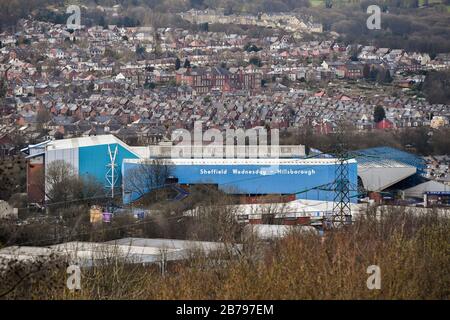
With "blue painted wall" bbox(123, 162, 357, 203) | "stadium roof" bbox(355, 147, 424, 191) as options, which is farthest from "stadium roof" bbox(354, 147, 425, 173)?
"blue painted wall" bbox(123, 162, 357, 203)

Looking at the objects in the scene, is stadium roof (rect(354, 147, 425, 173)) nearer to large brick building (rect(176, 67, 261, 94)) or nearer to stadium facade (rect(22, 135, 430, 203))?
stadium facade (rect(22, 135, 430, 203))

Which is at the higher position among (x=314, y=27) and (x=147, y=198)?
(x=314, y=27)

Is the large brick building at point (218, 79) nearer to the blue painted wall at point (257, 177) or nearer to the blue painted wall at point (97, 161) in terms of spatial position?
the blue painted wall at point (97, 161)

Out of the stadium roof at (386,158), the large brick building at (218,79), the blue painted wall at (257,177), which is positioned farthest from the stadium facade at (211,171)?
the large brick building at (218,79)

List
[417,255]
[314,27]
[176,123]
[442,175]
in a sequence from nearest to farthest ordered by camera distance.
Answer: [417,255]
[442,175]
[176,123]
[314,27]

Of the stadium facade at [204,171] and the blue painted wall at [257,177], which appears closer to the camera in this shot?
the stadium facade at [204,171]
